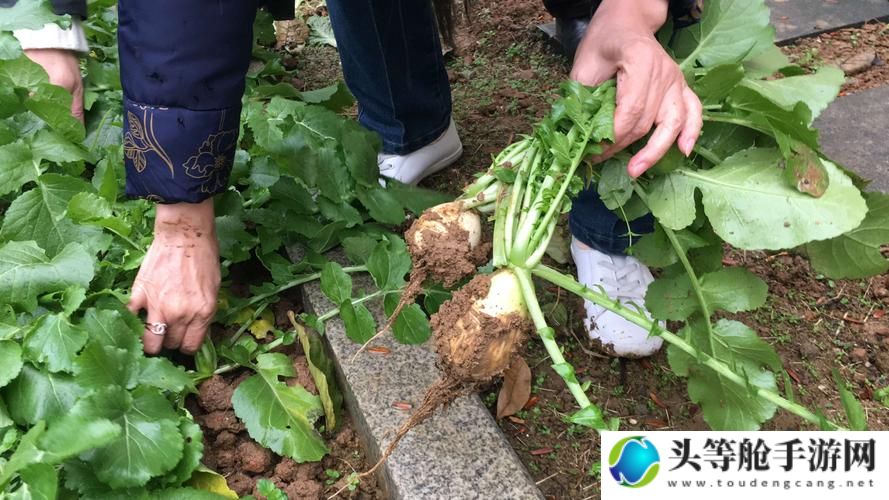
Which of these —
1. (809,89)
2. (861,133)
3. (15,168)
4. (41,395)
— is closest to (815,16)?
(861,133)

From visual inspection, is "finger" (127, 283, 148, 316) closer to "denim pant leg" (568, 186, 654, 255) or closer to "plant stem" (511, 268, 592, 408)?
"plant stem" (511, 268, 592, 408)

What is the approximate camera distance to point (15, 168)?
5.59 ft

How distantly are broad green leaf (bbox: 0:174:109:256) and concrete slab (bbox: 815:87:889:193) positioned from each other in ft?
7.38

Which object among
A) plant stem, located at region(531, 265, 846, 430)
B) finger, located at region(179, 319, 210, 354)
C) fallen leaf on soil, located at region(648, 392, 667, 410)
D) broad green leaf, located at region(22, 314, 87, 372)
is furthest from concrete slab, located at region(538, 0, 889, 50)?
broad green leaf, located at region(22, 314, 87, 372)

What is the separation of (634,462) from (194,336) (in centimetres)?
98

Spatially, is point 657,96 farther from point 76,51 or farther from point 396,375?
point 76,51

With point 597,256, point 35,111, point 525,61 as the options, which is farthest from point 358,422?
point 525,61

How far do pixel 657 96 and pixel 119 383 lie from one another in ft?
3.77

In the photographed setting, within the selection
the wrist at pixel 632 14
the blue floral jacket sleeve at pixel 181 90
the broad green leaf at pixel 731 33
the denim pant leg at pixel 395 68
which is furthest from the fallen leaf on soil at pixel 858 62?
the blue floral jacket sleeve at pixel 181 90

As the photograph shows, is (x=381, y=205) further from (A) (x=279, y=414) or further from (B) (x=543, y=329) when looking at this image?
(B) (x=543, y=329)

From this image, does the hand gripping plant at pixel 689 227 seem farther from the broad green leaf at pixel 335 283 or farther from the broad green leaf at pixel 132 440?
the broad green leaf at pixel 132 440

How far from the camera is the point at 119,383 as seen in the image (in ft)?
4.49

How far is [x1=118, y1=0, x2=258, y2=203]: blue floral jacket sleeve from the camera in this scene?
1.26 metres

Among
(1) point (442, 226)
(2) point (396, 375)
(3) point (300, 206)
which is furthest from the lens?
(3) point (300, 206)
